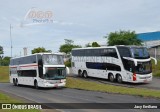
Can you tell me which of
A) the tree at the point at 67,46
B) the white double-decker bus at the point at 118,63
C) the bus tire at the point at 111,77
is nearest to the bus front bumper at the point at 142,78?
the white double-decker bus at the point at 118,63

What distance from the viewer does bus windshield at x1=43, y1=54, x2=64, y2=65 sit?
112 ft

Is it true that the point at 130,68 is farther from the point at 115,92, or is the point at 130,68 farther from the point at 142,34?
the point at 142,34

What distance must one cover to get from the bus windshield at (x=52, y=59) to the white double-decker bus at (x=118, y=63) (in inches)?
256

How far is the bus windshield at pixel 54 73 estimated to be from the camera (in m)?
33.9

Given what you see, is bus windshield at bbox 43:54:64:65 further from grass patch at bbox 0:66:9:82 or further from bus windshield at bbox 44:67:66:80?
grass patch at bbox 0:66:9:82

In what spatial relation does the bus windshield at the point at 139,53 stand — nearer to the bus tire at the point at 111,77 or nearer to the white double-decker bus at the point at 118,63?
the white double-decker bus at the point at 118,63

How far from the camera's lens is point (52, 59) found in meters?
34.5

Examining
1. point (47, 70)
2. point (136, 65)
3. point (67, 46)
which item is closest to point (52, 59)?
point (47, 70)

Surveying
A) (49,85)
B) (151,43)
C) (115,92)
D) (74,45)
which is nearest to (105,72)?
(49,85)

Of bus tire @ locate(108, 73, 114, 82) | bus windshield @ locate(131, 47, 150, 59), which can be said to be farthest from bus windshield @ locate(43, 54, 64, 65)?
bus windshield @ locate(131, 47, 150, 59)

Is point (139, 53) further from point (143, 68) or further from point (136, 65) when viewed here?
point (143, 68)

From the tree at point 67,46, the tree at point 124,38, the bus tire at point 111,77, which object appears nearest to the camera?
the bus tire at point 111,77

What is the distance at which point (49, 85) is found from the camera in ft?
112

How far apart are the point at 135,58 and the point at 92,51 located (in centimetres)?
806
